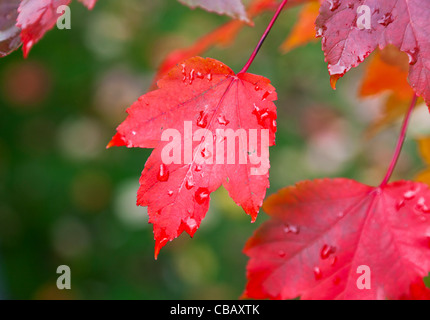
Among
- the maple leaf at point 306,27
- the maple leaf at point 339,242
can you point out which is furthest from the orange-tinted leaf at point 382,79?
the maple leaf at point 339,242

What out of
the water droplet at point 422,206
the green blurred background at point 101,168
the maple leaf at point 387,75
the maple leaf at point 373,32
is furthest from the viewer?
the green blurred background at point 101,168

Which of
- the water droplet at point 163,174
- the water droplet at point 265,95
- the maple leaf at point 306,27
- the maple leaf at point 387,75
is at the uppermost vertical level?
the maple leaf at point 306,27

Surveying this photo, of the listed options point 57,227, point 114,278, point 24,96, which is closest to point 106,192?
point 57,227

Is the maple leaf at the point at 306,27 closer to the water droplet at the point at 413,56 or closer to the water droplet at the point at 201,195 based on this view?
the water droplet at the point at 413,56

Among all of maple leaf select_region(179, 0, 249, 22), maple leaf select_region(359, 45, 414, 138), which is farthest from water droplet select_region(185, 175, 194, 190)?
maple leaf select_region(359, 45, 414, 138)

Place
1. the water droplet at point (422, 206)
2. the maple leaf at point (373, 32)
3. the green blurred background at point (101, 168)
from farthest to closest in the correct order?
1. the green blurred background at point (101, 168)
2. the water droplet at point (422, 206)
3. the maple leaf at point (373, 32)

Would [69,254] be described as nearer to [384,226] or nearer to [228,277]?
[228,277]

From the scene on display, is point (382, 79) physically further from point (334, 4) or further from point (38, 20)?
point (38, 20)
